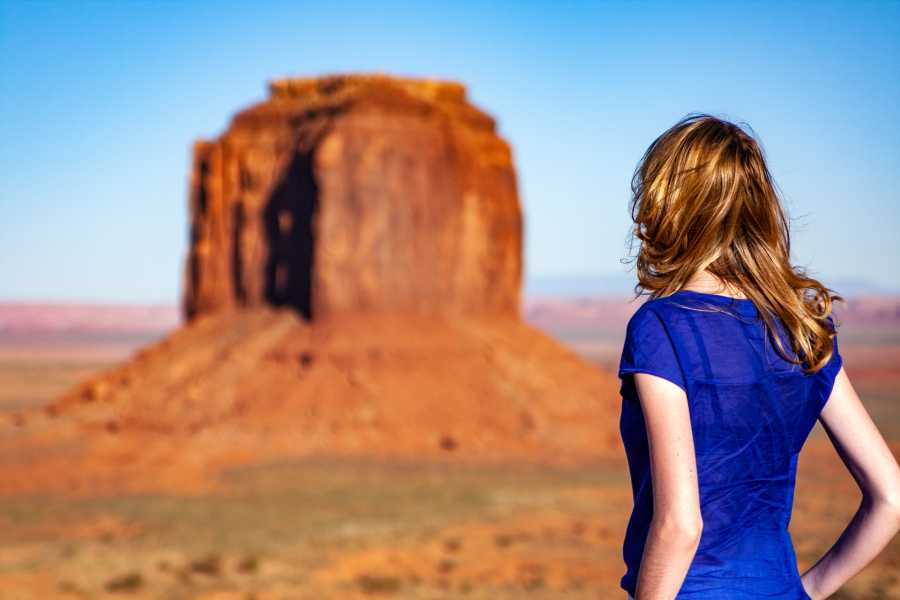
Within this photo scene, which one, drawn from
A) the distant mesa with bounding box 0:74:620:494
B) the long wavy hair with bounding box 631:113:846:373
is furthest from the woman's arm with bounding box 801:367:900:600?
the distant mesa with bounding box 0:74:620:494

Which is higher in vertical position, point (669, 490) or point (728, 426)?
point (728, 426)

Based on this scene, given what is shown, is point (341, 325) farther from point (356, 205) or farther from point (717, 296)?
point (717, 296)

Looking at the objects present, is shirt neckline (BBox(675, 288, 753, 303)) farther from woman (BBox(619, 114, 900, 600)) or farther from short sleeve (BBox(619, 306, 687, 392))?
short sleeve (BBox(619, 306, 687, 392))

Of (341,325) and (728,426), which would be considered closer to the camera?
(728,426)

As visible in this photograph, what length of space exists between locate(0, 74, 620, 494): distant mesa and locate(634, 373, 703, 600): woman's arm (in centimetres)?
2385

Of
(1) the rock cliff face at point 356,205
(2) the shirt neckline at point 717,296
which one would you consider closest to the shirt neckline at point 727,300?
(2) the shirt neckline at point 717,296

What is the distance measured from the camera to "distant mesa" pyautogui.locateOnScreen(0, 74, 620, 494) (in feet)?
92.9

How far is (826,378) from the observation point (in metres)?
2.35

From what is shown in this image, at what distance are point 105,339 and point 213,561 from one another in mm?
142036

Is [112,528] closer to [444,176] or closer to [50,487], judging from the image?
[50,487]

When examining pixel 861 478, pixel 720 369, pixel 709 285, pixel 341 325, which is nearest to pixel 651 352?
pixel 720 369

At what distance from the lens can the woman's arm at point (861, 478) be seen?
7.86 ft

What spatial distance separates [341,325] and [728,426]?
29.4 metres

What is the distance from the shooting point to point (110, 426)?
29.8 meters
